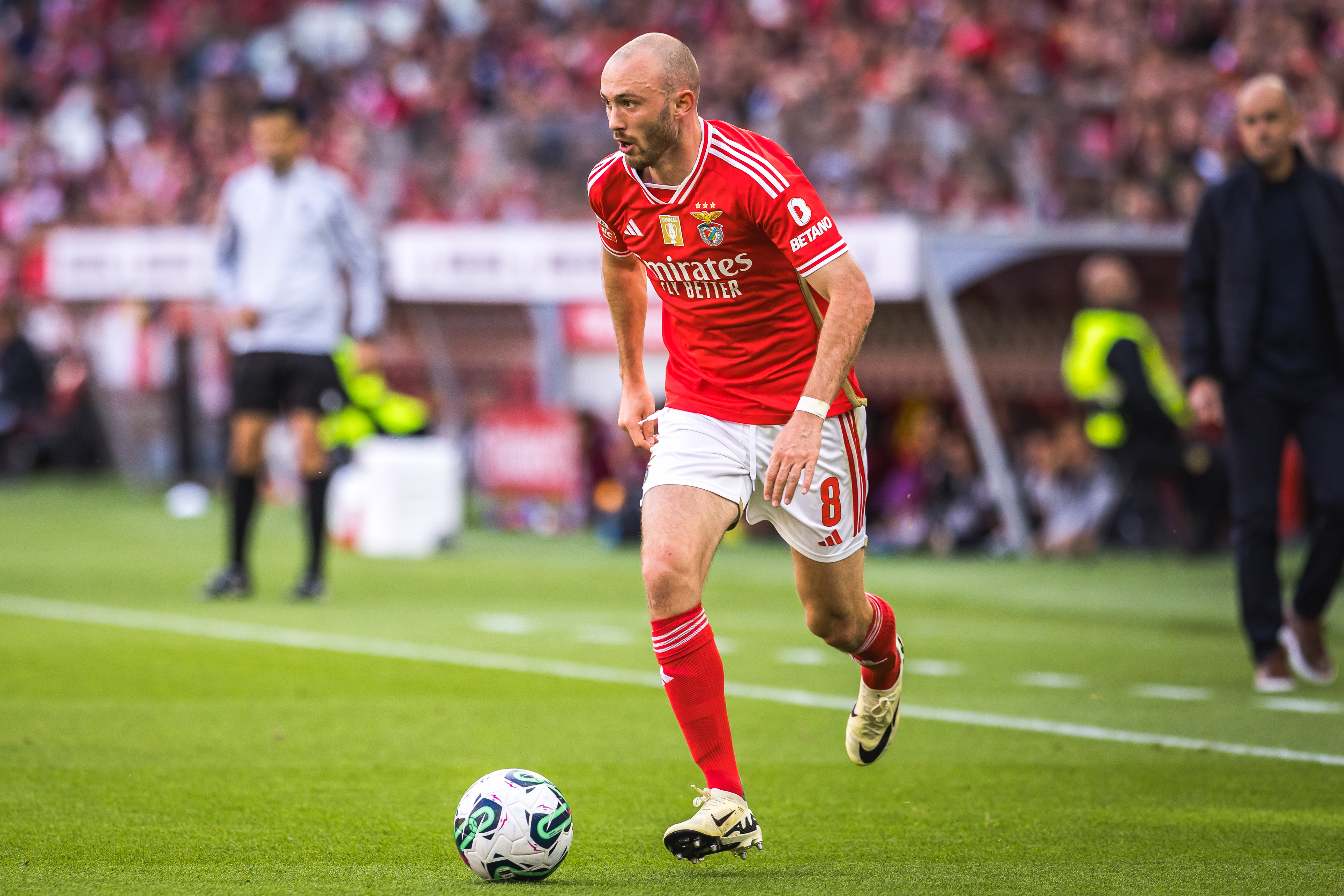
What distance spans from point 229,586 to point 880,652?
5.72m

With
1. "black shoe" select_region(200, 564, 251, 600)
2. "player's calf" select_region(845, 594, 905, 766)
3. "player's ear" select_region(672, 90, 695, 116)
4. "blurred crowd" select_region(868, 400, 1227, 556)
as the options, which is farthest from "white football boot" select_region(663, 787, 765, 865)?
"blurred crowd" select_region(868, 400, 1227, 556)

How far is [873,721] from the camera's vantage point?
17.8 ft

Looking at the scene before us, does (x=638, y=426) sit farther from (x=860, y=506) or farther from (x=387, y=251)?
(x=387, y=251)

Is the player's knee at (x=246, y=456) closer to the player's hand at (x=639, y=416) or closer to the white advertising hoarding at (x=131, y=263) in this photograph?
the player's hand at (x=639, y=416)

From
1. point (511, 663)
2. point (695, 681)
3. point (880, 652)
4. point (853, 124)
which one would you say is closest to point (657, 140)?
point (695, 681)

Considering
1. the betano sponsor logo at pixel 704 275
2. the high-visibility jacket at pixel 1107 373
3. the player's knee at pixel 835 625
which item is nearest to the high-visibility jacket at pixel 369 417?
the high-visibility jacket at pixel 1107 373

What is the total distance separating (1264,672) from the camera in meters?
7.39

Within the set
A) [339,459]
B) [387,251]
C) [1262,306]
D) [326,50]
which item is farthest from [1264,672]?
[326,50]

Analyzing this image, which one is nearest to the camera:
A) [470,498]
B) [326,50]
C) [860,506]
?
[860,506]

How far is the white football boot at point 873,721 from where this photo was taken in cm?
544

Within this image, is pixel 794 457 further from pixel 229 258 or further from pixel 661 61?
pixel 229 258

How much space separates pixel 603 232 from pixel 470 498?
12.7m

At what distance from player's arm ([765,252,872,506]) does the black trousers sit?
3.21m

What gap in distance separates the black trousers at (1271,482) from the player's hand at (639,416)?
→ 3064 mm
